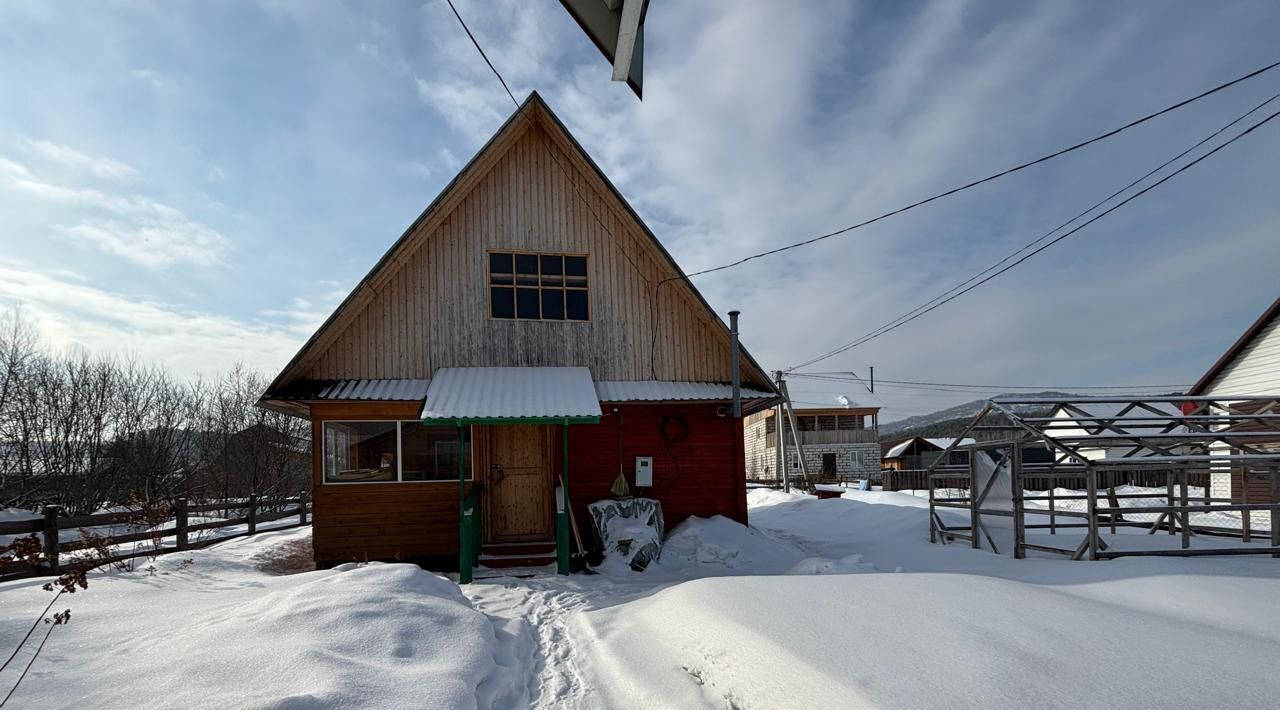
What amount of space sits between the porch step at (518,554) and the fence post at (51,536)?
20.3ft

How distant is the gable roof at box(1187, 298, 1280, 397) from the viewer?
686 inches

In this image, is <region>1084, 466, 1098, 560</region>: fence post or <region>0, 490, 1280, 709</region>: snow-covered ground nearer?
<region>0, 490, 1280, 709</region>: snow-covered ground

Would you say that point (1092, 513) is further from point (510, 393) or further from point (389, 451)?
point (389, 451)

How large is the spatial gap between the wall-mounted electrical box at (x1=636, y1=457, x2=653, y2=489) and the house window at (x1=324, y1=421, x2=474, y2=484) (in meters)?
2.96

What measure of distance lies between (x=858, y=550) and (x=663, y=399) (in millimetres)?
4248

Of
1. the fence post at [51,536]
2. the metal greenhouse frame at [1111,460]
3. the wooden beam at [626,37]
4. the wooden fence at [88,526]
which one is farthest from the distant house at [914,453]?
the wooden beam at [626,37]

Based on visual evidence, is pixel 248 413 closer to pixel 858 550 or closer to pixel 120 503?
pixel 120 503

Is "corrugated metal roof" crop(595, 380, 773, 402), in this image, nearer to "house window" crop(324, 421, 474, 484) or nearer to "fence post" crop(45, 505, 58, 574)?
"house window" crop(324, 421, 474, 484)

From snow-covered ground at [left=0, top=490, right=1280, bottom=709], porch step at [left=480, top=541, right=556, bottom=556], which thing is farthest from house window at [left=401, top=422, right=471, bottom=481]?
snow-covered ground at [left=0, top=490, right=1280, bottom=709]

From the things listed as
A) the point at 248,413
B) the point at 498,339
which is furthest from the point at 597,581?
the point at 248,413

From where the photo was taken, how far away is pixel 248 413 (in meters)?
29.0

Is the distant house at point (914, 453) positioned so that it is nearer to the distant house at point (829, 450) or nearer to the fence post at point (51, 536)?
the distant house at point (829, 450)

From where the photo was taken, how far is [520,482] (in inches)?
443

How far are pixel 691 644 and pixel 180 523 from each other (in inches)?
455
